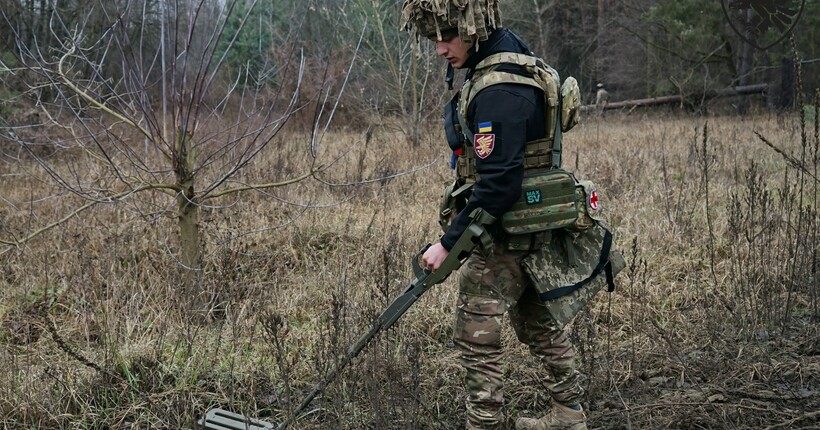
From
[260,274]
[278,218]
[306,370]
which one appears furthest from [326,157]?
[306,370]

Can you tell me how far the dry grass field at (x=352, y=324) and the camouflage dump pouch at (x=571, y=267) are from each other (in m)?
0.28

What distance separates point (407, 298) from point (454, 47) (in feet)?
3.25

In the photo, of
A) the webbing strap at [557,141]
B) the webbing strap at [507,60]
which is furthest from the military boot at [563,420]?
the webbing strap at [507,60]

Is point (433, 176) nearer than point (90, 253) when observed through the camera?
No

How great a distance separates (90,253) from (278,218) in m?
1.52

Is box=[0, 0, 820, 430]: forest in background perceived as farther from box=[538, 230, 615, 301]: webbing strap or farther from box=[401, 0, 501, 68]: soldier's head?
box=[401, 0, 501, 68]: soldier's head

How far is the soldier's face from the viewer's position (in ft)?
8.22

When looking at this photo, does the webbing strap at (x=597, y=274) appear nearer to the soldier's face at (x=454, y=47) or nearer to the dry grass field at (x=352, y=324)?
the dry grass field at (x=352, y=324)

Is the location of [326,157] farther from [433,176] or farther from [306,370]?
[306,370]

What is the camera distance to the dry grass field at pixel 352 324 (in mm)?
2951

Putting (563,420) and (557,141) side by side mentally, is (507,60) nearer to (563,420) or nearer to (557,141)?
(557,141)

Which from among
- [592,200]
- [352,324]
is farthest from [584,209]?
[352,324]

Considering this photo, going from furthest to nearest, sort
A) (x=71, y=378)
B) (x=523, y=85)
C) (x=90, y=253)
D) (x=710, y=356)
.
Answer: (x=90, y=253)
(x=710, y=356)
(x=71, y=378)
(x=523, y=85)

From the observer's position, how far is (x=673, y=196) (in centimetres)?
613
